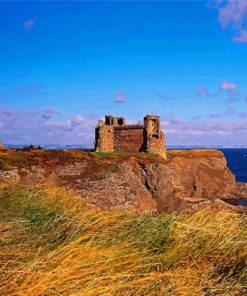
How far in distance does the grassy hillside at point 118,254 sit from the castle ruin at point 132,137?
43.4 meters

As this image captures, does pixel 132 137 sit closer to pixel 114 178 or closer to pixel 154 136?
pixel 154 136

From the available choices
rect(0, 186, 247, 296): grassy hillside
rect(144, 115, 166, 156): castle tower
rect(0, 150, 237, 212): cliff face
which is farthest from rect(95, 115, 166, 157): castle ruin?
rect(0, 186, 247, 296): grassy hillside

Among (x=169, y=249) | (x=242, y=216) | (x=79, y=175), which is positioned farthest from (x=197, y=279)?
(x=79, y=175)

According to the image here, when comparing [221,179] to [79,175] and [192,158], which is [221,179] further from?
[79,175]

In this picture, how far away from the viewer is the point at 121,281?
16.8ft

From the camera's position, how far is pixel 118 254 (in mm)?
5984

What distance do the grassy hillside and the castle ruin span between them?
1710 inches

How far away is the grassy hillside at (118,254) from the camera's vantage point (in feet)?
16.3

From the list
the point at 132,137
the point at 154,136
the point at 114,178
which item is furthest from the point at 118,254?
the point at 132,137

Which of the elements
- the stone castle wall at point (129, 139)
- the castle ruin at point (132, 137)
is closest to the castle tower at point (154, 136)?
the castle ruin at point (132, 137)

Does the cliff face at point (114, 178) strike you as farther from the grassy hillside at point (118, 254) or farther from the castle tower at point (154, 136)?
the grassy hillside at point (118, 254)

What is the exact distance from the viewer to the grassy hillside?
498 centimetres

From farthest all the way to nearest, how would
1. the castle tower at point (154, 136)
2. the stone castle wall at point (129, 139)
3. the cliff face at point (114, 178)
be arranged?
the stone castle wall at point (129, 139), the castle tower at point (154, 136), the cliff face at point (114, 178)

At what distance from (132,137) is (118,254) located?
47697 millimetres
